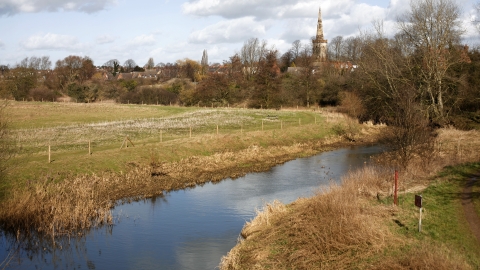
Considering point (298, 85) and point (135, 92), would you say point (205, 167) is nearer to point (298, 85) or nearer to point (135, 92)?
point (298, 85)

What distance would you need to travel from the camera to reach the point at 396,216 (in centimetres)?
1728

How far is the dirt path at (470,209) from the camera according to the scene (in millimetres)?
16047

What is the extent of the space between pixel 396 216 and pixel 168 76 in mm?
123808

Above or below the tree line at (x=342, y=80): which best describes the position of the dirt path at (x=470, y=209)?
below

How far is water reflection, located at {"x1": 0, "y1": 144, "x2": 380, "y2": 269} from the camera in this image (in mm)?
17594

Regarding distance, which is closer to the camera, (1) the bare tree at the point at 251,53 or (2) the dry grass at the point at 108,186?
(2) the dry grass at the point at 108,186

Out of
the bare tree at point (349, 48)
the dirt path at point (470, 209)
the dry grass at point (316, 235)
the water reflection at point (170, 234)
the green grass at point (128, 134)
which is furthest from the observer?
the bare tree at point (349, 48)

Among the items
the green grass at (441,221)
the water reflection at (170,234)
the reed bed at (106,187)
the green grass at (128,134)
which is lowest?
the water reflection at (170,234)

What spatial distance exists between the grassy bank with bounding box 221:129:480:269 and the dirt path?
207mm

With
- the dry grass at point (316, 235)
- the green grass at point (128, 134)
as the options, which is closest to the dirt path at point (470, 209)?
the dry grass at point (316, 235)

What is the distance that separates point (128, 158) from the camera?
31859 mm

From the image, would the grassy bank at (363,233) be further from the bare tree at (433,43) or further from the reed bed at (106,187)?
the bare tree at (433,43)

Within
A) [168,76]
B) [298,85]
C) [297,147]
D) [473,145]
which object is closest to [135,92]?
[298,85]

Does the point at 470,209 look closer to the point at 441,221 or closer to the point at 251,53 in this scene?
the point at 441,221
